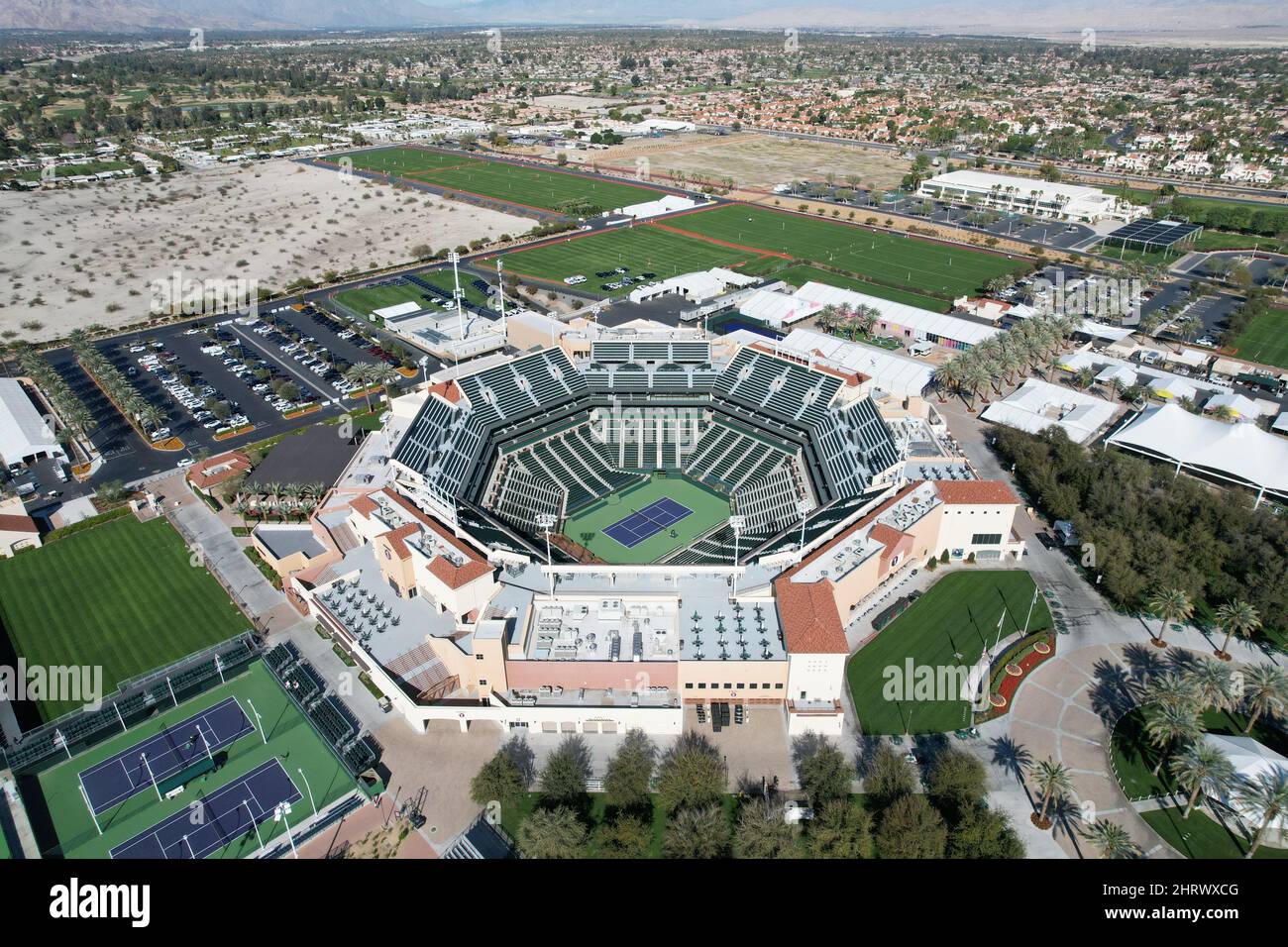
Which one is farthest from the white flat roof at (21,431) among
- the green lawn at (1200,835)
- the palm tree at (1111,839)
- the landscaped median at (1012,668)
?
the green lawn at (1200,835)

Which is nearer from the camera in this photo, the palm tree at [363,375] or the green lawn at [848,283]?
the palm tree at [363,375]

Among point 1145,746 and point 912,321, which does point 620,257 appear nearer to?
point 912,321

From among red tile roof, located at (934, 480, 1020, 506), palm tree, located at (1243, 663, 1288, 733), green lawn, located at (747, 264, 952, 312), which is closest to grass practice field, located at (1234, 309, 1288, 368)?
green lawn, located at (747, 264, 952, 312)

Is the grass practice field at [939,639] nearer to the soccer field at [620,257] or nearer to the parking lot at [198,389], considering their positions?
the parking lot at [198,389]

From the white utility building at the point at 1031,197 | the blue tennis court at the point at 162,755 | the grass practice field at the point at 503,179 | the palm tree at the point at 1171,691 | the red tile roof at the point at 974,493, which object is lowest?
the blue tennis court at the point at 162,755

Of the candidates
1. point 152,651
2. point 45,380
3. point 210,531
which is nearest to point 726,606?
point 152,651

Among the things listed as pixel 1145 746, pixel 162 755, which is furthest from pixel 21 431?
pixel 1145 746

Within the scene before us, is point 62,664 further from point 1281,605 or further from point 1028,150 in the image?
point 1028,150
